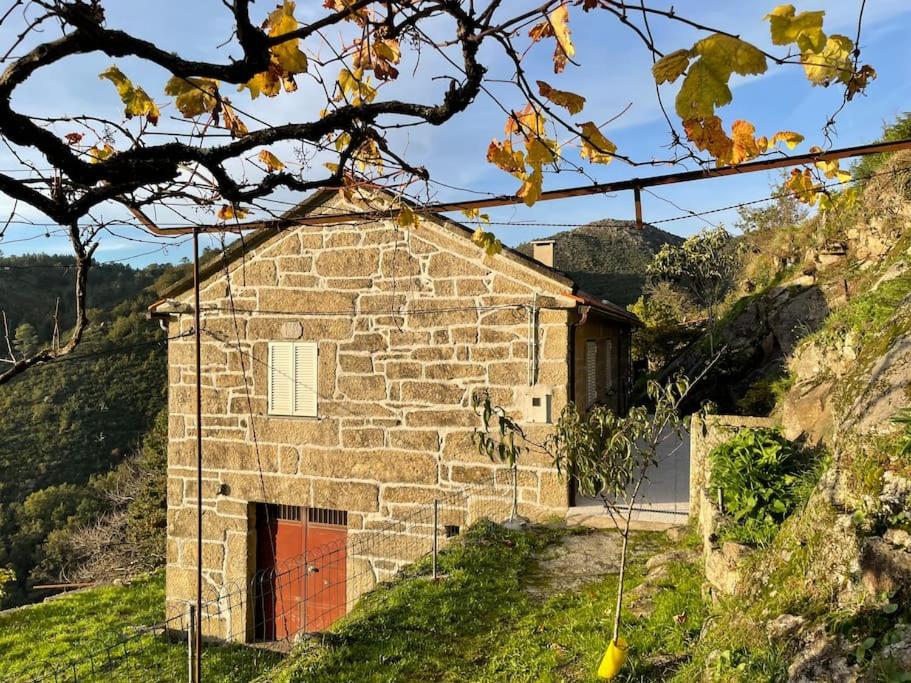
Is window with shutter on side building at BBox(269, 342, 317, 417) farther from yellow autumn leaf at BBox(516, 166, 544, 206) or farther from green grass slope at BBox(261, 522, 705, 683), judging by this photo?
yellow autumn leaf at BBox(516, 166, 544, 206)

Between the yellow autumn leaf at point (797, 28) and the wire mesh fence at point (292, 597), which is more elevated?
the yellow autumn leaf at point (797, 28)

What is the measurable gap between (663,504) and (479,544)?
2.92m

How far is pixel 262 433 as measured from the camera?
9219 millimetres

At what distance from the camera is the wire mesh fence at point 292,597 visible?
821 centimetres

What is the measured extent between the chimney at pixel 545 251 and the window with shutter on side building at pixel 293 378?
5.62 metres

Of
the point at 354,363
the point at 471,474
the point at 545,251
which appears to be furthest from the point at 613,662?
the point at 545,251

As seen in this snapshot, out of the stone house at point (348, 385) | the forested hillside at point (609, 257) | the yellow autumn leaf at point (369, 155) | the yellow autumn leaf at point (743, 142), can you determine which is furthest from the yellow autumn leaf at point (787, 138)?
the forested hillside at point (609, 257)

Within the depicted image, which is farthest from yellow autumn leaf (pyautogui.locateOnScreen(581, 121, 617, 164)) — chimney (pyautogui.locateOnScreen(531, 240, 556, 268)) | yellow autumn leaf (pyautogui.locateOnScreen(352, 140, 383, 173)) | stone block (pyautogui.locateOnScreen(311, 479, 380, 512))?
chimney (pyautogui.locateOnScreen(531, 240, 556, 268))

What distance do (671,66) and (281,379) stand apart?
8.35 meters

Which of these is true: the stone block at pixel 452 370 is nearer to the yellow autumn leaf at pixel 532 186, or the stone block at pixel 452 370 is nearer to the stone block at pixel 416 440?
the stone block at pixel 416 440

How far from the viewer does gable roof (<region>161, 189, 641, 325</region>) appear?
25.8 ft

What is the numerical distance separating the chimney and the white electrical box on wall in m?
5.02

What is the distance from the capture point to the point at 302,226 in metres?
8.97

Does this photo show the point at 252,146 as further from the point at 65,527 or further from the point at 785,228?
the point at 65,527
